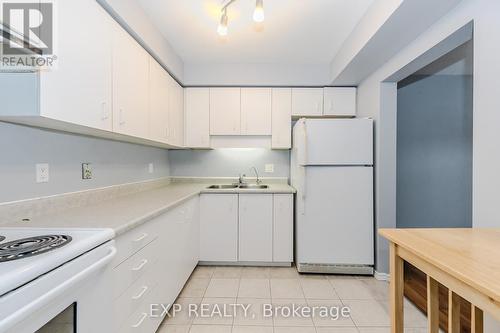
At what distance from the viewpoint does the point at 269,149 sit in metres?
3.42

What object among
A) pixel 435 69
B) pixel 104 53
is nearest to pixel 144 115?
pixel 104 53

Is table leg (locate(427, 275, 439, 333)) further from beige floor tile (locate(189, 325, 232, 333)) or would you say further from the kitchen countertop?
the kitchen countertop

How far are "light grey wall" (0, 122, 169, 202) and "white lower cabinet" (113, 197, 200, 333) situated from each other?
611 millimetres

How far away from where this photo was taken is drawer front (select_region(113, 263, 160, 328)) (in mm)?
1189

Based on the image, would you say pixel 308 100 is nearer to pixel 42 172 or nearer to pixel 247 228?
pixel 247 228

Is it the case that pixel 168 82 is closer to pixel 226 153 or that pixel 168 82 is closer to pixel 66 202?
pixel 226 153

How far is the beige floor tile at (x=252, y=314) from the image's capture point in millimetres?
1863

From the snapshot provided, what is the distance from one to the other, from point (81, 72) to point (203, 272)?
85.3 inches

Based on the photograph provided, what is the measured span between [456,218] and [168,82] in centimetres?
386

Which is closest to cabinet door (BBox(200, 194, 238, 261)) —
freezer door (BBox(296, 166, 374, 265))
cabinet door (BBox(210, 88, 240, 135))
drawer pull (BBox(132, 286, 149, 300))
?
freezer door (BBox(296, 166, 374, 265))

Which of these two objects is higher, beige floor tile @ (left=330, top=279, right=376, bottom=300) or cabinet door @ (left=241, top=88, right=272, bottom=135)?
cabinet door @ (left=241, top=88, right=272, bottom=135)

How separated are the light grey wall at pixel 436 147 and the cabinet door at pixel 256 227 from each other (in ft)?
5.72

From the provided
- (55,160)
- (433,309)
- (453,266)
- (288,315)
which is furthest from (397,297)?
(55,160)

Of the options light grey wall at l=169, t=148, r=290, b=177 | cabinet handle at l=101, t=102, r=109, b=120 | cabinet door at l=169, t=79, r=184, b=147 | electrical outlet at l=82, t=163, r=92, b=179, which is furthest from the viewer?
light grey wall at l=169, t=148, r=290, b=177
